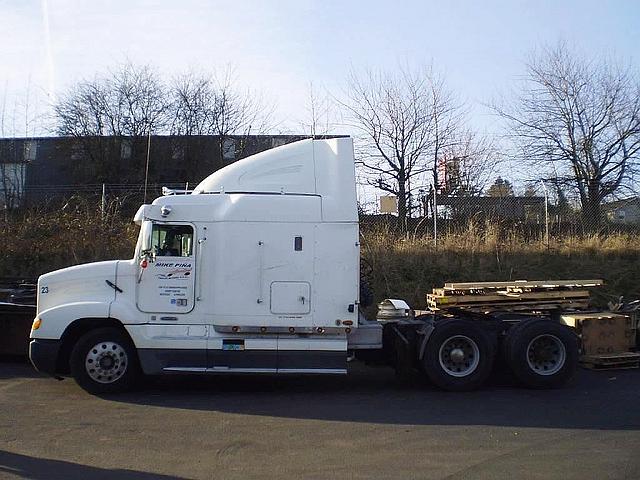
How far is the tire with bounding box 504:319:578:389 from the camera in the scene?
33.0ft

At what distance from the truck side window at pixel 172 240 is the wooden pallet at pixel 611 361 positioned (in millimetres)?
6894

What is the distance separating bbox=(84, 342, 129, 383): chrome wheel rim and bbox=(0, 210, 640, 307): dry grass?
877 cm

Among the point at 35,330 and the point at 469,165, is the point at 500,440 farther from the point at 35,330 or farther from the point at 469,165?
the point at 469,165

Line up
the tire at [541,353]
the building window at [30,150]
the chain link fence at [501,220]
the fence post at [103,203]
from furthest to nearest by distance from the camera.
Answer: the building window at [30,150] → the fence post at [103,203] → the chain link fence at [501,220] → the tire at [541,353]

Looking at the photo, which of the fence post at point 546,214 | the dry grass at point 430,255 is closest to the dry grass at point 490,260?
the dry grass at point 430,255

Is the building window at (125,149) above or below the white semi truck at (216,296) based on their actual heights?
above

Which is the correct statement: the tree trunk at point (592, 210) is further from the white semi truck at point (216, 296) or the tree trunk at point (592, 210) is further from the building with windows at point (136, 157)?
the building with windows at point (136, 157)

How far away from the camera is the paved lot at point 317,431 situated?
20.3ft

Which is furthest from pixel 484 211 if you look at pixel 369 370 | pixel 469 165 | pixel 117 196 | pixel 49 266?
pixel 49 266

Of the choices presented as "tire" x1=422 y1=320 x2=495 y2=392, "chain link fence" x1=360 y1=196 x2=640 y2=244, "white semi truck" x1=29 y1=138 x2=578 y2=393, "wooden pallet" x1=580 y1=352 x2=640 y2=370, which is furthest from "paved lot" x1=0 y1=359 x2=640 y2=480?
"chain link fence" x1=360 y1=196 x2=640 y2=244

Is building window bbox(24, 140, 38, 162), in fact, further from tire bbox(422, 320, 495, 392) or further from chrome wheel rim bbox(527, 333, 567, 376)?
chrome wheel rim bbox(527, 333, 567, 376)

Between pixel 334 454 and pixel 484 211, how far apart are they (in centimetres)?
1438

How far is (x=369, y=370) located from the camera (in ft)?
39.2

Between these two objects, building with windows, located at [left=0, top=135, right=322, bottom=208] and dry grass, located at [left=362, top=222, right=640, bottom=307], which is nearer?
dry grass, located at [left=362, top=222, right=640, bottom=307]
